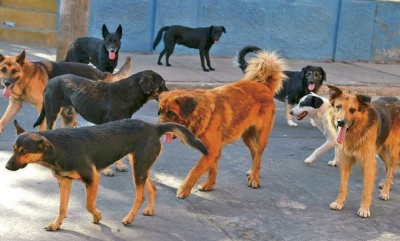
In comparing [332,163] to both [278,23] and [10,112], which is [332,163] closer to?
[10,112]

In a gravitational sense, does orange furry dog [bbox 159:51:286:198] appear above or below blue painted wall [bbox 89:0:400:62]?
below

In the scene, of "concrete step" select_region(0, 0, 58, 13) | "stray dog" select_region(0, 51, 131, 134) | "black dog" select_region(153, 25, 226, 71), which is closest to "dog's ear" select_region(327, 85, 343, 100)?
"stray dog" select_region(0, 51, 131, 134)

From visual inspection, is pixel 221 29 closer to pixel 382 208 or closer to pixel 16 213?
pixel 382 208

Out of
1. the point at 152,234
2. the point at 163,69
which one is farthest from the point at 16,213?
the point at 163,69

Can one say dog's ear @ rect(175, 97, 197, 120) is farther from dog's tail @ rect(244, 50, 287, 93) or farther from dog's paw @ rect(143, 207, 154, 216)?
dog's tail @ rect(244, 50, 287, 93)

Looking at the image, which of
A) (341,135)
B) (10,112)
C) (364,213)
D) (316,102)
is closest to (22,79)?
(10,112)

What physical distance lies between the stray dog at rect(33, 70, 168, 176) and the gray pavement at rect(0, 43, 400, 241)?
71 cm

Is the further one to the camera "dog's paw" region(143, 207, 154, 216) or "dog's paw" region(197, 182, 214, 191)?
"dog's paw" region(197, 182, 214, 191)

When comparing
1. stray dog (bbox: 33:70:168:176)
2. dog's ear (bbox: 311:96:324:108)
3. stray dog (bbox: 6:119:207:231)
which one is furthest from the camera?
dog's ear (bbox: 311:96:324:108)

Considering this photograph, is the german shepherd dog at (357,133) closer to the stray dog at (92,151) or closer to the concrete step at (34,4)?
the stray dog at (92,151)

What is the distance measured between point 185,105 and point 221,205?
44.9 inches

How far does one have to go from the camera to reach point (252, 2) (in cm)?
1745

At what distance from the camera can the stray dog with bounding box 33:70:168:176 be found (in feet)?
25.7

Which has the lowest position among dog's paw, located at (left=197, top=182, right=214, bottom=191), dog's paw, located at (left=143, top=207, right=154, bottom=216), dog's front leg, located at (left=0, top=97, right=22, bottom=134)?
dog's paw, located at (left=143, top=207, right=154, bottom=216)
